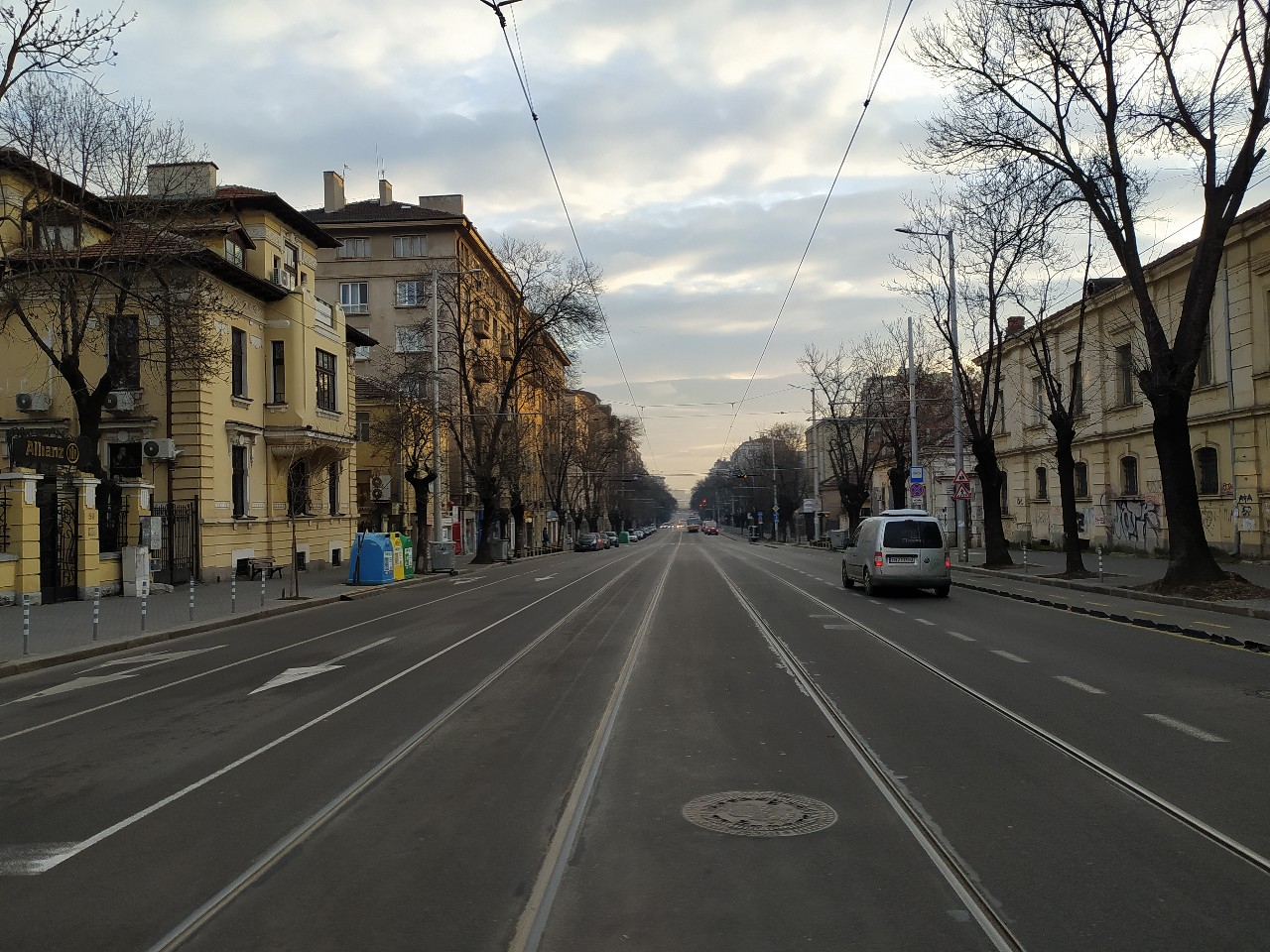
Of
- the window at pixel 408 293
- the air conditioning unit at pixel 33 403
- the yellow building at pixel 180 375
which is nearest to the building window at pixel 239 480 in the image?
the yellow building at pixel 180 375

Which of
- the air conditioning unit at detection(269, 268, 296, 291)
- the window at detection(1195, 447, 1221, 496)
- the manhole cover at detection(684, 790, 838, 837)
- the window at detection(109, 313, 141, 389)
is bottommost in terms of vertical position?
the manhole cover at detection(684, 790, 838, 837)

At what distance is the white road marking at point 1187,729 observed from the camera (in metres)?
7.30

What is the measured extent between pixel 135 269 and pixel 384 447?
26879mm

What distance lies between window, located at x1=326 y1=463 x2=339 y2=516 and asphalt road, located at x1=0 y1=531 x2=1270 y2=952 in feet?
85.3

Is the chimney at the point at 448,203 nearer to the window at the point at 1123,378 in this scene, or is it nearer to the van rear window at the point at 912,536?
the window at the point at 1123,378

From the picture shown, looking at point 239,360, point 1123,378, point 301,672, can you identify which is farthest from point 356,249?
point 301,672

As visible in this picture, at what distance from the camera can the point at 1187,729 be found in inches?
302

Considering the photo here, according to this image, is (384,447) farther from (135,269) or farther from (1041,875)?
(1041,875)

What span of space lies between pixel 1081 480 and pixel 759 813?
36016 mm

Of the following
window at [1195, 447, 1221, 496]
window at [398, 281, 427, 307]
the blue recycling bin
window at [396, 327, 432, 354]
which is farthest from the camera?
window at [398, 281, 427, 307]

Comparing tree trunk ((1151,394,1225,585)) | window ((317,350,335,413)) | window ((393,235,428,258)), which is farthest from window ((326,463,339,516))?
tree trunk ((1151,394,1225,585))

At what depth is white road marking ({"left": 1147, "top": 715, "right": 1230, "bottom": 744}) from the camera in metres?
7.30

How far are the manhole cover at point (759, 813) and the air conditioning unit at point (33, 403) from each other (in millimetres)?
28258

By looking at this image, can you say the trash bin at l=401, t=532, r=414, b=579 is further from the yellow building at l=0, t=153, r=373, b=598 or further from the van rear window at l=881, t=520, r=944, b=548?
the van rear window at l=881, t=520, r=944, b=548
